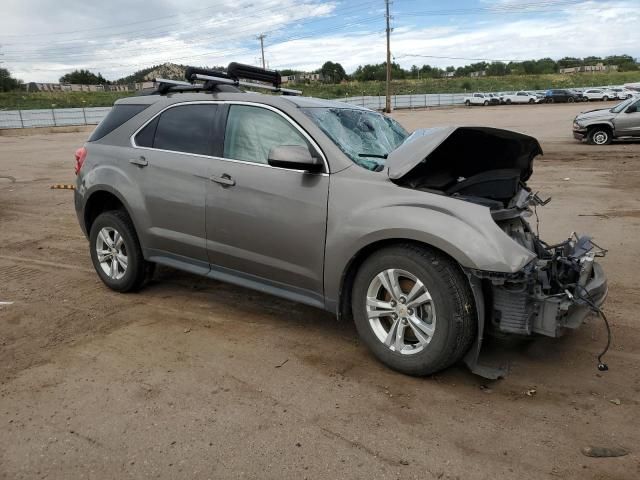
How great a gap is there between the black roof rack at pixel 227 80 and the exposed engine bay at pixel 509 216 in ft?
6.36

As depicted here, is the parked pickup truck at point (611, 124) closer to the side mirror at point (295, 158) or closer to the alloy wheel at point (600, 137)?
the alloy wheel at point (600, 137)

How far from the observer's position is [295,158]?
11.9 ft

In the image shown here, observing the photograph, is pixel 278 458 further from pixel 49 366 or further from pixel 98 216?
pixel 98 216

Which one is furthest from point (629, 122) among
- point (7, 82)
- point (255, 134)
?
point (7, 82)

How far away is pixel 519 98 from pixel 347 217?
188 ft

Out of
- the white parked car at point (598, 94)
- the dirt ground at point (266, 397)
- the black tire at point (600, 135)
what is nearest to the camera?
the dirt ground at point (266, 397)

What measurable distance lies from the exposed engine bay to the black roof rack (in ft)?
6.36

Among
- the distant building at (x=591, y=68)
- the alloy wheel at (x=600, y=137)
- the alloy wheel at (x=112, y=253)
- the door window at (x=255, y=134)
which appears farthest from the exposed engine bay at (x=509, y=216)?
the distant building at (x=591, y=68)

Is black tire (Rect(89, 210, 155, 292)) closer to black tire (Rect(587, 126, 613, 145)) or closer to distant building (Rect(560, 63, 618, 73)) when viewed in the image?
black tire (Rect(587, 126, 613, 145))

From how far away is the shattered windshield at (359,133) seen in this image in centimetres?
385

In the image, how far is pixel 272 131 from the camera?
4.04 metres

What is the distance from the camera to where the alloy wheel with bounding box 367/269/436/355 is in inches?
131

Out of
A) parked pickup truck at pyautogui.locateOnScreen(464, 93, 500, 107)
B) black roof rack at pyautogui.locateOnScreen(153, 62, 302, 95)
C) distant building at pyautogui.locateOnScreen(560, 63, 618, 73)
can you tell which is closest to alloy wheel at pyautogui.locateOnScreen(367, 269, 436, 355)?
black roof rack at pyautogui.locateOnScreen(153, 62, 302, 95)

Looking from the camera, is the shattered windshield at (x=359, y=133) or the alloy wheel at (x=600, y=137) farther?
the alloy wheel at (x=600, y=137)
